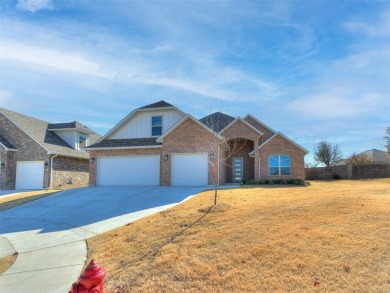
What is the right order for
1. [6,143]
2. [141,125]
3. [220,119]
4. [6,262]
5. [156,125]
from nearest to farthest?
1. [6,262]
2. [156,125]
3. [141,125]
4. [6,143]
5. [220,119]

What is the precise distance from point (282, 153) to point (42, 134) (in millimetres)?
21624

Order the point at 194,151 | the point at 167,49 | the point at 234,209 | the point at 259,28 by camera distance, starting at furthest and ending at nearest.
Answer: the point at 194,151
the point at 167,49
the point at 259,28
the point at 234,209

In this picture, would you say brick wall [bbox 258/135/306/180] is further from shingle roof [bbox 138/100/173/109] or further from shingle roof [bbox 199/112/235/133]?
shingle roof [bbox 138/100/173/109]

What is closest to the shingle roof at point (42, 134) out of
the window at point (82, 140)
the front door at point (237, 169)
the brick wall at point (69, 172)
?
the brick wall at point (69, 172)

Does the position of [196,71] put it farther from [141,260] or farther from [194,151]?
[141,260]

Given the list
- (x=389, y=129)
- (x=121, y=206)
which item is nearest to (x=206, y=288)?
(x=121, y=206)

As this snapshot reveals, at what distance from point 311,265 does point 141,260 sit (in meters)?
3.58

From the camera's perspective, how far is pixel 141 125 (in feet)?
84.2

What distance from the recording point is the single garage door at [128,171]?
23016 mm

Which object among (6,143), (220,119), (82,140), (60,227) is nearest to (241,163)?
(220,119)

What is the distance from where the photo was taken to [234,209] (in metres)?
10.7

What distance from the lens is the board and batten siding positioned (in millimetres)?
25125

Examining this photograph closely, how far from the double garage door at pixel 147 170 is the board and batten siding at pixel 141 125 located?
2.55 m

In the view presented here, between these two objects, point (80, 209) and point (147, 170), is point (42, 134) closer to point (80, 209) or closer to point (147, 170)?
point (147, 170)
